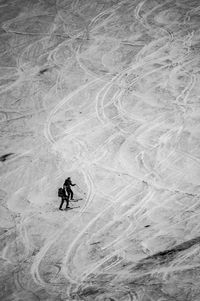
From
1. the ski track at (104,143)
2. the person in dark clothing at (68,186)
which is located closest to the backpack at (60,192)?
the person in dark clothing at (68,186)

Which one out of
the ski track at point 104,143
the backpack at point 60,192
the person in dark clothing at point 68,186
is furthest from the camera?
the person in dark clothing at point 68,186

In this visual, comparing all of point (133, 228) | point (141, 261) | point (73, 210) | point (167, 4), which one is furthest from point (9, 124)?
point (167, 4)

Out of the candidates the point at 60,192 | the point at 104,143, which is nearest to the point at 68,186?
the point at 60,192

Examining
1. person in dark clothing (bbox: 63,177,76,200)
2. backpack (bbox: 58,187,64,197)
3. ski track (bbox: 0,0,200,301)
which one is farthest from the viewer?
person in dark clothing (bbox: 63,177,76,200)

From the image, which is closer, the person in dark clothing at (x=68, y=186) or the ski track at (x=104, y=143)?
the ski track at (x=104, y=143)

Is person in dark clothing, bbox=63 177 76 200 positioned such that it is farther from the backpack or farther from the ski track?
the ski track

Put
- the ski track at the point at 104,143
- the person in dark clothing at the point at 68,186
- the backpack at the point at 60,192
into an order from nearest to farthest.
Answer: the ski track at the point at 104,143 < the backpack at the point at 60,192 < the person in dark clothing at the point at 68,186

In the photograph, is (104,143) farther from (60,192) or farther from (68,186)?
(60,192)

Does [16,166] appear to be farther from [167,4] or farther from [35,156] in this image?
[167,4]

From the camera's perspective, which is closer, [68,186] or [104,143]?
[68,186]

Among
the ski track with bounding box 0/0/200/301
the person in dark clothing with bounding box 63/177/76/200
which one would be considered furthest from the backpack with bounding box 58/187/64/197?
the ski track with bounding box 0/0/200/301

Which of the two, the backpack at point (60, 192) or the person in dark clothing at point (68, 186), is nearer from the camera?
the backpack at point (60, 192)

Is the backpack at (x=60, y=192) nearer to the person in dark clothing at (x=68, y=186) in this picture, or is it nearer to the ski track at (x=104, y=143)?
the person in dark clothing at (x=68, y=186)
